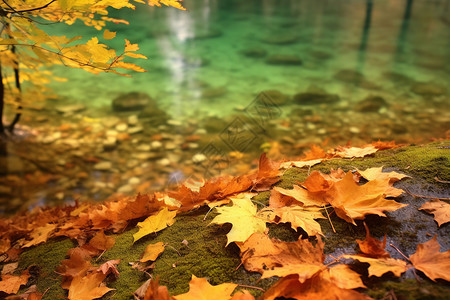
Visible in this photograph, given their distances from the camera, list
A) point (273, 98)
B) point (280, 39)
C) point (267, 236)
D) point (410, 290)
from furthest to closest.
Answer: point (280, 39)
point (273, 98)
point (267, 236)
point (410, 290)

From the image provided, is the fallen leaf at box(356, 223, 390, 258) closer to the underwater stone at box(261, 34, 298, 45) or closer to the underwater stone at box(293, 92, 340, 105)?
the underwater stone at box(293, 92, 340, 105)

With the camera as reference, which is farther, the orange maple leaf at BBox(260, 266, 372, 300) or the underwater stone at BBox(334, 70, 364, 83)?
the underwater stone at BBox(334, 70, 364, 83)

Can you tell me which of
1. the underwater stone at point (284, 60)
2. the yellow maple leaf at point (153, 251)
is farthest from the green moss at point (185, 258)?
the underwater stone at point (284, 60)

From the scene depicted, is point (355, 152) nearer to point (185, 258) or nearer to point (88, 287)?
point (185, 258)

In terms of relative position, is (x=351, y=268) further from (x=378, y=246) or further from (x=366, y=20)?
(x=366, y=20)

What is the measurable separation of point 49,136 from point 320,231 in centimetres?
456

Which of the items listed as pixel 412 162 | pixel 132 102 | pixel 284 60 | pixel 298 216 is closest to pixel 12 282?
pixel 298 216

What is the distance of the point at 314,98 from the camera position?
604 centimetres

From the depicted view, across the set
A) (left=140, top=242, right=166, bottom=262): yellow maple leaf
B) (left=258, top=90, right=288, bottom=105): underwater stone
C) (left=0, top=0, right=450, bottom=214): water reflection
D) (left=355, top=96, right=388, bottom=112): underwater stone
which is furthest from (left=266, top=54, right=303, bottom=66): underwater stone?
(left=140, top=242, right=166, bottom=262): yellow maple leaf

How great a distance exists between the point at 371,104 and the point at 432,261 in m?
5.42

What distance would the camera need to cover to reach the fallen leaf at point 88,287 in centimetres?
107

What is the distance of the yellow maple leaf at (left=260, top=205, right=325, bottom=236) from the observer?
1065 mm

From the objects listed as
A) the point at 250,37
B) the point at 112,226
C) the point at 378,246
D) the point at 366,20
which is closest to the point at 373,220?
the point at 378,246

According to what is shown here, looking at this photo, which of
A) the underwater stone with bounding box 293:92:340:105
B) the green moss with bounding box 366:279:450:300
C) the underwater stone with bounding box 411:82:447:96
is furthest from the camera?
the underwater stone with bounding box 411:82:447:96
